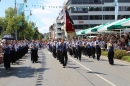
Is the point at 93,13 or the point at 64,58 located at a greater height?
the point at 93,13

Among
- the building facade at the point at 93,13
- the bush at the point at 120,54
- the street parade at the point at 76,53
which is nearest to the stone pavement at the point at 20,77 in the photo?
the street parade at the point at 76,53

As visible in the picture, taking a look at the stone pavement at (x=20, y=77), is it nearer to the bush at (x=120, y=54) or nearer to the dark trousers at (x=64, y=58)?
the dark trousers at (x=64, y=58)

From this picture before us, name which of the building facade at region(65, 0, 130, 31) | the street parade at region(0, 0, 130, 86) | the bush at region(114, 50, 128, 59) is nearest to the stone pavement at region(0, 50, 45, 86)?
the street parade at region(0, 0, 130, 86)

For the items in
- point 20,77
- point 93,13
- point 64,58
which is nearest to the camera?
point 20,77

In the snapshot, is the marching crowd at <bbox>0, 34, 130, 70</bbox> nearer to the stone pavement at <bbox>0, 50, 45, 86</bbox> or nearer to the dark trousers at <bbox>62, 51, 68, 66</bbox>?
the dark trousers at <bbox>62, 51, 68, 66</bbox>

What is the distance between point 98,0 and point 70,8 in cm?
955

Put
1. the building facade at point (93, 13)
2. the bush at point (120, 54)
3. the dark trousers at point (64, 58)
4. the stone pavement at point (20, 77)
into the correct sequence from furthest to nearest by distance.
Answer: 1. the building facade at point (93, 13)
2. the bush at point (120, 54)
3. the dark trousers at point (64, 58)
4. the stone pavement at point (20, 77)

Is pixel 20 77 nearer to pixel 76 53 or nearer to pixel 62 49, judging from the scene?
pixel 62 49

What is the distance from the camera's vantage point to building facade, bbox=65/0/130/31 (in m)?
85.2

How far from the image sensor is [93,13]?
88.0m

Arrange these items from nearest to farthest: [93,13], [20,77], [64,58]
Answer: [20,77] < [64,58] < [93,13]

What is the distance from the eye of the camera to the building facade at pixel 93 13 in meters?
85.2

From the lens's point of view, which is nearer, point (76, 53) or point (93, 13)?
point (76, 53)

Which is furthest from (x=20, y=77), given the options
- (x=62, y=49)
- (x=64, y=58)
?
(x=62, y=49)
